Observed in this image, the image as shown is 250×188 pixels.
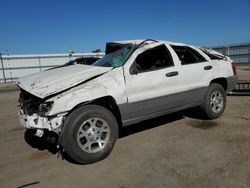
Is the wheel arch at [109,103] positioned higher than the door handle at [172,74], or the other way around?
the door handle at [172,74]

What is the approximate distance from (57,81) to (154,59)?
6.39 feet

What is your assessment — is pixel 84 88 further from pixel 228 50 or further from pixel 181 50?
pixel 228 50

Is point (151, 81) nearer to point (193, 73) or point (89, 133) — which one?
point (193, 73)

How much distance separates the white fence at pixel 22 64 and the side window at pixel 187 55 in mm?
23088

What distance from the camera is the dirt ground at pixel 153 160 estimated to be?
349cm

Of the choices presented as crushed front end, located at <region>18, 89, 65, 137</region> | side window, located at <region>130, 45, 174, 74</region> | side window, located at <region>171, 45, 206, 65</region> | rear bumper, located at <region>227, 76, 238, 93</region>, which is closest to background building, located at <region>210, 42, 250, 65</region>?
rear bumper, located at <region>227, 76, 238, 93</region>

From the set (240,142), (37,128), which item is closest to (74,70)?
(37,128)

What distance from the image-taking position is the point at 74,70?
4.68 m

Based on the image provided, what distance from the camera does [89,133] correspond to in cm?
411

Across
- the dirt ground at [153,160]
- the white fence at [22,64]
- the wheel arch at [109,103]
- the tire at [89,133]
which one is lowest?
the dirt ground at [153,160]

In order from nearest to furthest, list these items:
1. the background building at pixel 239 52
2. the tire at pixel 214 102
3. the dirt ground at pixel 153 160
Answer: the dirt ground at pixel 153 160
the tire at pixel 214 102
the background building at pixel 239 52

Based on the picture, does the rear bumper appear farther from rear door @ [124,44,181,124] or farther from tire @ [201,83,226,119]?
rear door @ [124,44,181,124]

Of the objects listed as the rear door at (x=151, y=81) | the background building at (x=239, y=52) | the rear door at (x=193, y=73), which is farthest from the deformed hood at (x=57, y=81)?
the background building at (x=239, y=52)

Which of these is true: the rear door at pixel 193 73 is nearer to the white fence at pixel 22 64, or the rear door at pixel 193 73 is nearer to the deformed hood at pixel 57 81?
the deformed hood at pixel 57 81
